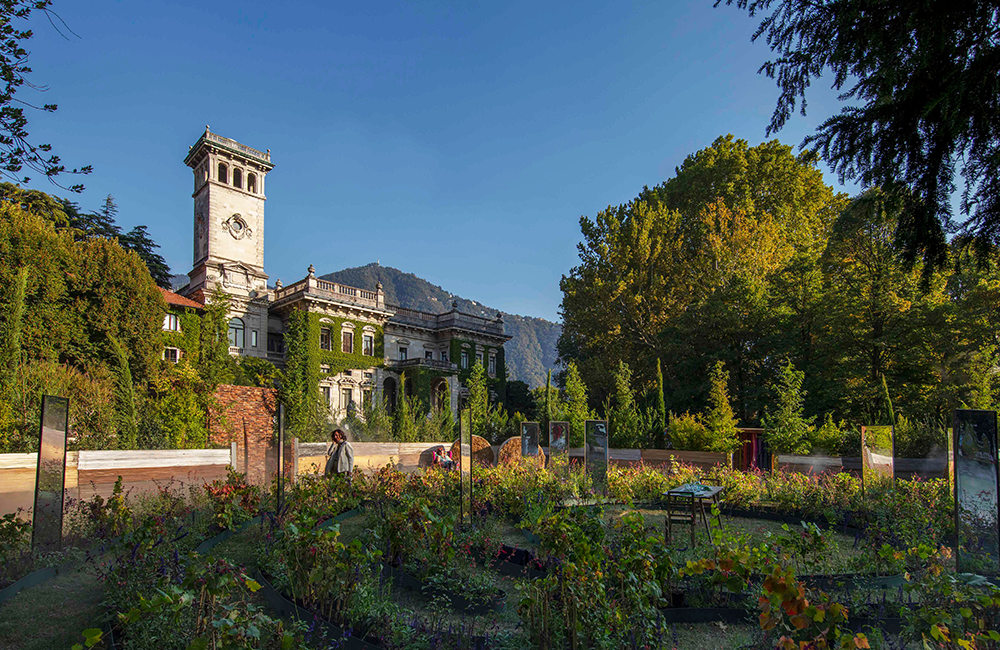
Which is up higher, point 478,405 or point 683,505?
point 478,405

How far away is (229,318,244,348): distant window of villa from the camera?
110 feet

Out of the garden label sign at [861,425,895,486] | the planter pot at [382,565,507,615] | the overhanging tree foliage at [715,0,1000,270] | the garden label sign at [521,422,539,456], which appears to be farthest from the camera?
the garden label sign at [521,422,539,456]

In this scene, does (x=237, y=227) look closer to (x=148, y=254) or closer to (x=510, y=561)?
(x=148, y=254)

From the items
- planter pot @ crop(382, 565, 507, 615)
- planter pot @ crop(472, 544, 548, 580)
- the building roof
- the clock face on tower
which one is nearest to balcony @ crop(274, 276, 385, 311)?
the clock face on tower

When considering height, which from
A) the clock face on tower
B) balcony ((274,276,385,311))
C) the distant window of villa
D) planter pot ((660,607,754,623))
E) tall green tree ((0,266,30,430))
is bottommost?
planter pot ((660,607,754,623))

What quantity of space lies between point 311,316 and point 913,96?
109ft

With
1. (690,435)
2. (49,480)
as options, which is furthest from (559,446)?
(49,480)

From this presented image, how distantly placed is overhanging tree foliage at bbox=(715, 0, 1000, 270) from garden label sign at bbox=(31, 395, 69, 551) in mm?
8145

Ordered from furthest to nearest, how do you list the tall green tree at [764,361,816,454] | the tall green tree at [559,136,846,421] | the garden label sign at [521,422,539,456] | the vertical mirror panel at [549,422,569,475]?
the tall green tree at [559,136,846,421] < the tall green tree at [764,361,816,454] < the garden label sign at [521,422,539,456] < the vertical mirror panel at [549,422,569,475]

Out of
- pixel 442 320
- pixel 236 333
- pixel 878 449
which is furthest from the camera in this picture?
pixel 442 320

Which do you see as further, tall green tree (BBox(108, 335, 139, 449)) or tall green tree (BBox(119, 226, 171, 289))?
tall green tree (BBox(119, 226, 171, 289))

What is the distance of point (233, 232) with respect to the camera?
37344mm

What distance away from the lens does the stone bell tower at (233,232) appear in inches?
Answer: 1351

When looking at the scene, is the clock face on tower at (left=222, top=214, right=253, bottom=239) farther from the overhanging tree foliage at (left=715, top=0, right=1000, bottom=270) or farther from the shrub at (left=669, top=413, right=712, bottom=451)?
the overhanging tree foliage at (left=715, top=0, right=1000, bottom=270)
